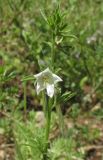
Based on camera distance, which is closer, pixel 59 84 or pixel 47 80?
pixel 47 80

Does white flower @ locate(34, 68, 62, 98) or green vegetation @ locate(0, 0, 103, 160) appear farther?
green vegetation @ locate(0, 0, 103, 160)

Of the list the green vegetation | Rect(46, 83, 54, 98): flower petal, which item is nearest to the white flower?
Rect(46, 83, 54, 98): flower petal

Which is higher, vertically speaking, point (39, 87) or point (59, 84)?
point (59, 84)

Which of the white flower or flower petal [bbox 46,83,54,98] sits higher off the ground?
the white flower

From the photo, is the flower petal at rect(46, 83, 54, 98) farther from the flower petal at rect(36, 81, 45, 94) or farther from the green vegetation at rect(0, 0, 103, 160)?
the green vegetation at rect(0, 0, 103, 160)

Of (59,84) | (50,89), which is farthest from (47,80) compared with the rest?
(59,84)

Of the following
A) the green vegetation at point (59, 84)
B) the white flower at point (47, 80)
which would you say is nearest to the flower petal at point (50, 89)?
the white flower at point (47, 80)

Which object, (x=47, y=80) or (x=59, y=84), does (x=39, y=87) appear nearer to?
(x=47, y=80)

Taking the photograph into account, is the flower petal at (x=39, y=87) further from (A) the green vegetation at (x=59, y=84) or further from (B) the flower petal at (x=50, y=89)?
(A) the green vegetation at (x=59, y=84)

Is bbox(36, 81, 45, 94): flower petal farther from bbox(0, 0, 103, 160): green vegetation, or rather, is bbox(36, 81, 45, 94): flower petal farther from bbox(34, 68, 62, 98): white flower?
bbox(0, 0, 103, 160): green vegetation

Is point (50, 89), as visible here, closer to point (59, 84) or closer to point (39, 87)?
point (39, 87)
